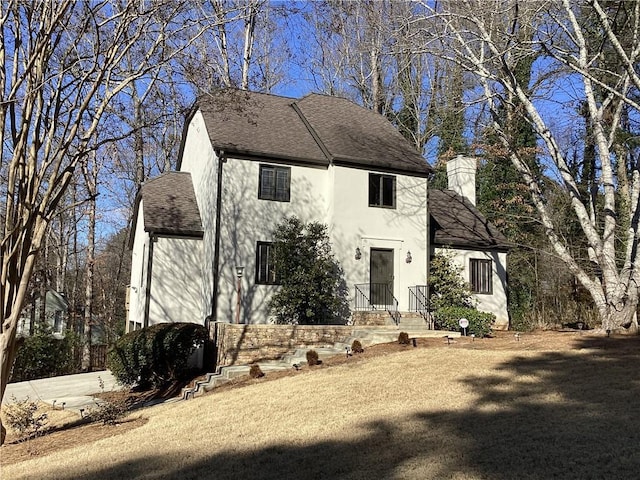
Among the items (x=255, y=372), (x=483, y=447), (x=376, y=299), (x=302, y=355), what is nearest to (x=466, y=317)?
(x=376, y=299)

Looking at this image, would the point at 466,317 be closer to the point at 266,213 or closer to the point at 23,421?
the point at 266,213

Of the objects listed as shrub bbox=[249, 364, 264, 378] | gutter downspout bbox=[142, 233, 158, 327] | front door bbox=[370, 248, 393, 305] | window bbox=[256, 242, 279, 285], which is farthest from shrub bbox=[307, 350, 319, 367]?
gutter downspout bbox=[142, 233, 158, 327]

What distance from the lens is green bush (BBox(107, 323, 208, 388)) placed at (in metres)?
14.2

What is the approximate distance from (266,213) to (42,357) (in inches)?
409

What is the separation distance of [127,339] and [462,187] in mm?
16097

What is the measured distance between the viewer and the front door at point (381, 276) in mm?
17922

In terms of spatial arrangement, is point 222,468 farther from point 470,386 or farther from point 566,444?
point 470,386

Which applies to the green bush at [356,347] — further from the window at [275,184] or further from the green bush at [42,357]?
the green bush at [42,357]

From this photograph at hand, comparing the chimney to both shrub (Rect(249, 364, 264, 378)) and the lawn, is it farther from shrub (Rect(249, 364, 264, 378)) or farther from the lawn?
shrub (Rect(249, 364, 264, 378))

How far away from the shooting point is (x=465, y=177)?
24.7 m

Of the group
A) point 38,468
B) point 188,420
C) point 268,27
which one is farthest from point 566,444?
point 268,27

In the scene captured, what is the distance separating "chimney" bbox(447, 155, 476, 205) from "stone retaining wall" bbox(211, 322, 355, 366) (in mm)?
11595

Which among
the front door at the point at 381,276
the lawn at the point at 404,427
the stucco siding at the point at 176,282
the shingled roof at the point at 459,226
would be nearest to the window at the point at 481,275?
the shingled roof at the point at 459,226

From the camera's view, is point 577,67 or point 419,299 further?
point 419,299
